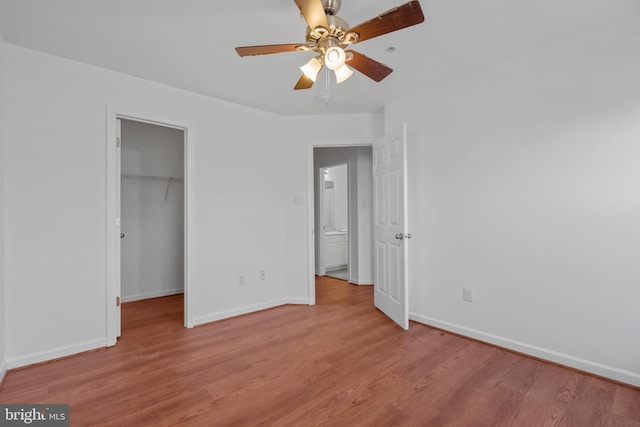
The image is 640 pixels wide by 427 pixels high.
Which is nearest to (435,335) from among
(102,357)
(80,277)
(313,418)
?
(313,418)

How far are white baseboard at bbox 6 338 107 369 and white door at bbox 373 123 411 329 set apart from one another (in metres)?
2.70

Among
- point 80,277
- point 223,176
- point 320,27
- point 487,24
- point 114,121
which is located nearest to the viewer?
point 320,27

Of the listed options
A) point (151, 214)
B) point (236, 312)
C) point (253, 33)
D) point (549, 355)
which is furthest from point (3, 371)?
point (549, 355)

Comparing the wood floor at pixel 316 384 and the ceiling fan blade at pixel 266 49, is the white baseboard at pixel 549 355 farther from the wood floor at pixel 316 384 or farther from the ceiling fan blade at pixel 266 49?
the ceiling fan blade at pixel 266 49

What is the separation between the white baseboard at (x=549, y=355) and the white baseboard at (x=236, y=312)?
180 centimetres

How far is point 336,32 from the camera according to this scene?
1709 millimetres

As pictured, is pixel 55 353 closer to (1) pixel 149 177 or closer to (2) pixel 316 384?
(2) pixel 316 384

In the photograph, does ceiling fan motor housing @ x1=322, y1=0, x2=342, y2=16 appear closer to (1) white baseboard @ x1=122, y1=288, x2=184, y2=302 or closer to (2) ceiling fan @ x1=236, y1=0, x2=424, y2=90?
(2) ceiling fan @ x1=236, y1=0, x2=424, y2=90

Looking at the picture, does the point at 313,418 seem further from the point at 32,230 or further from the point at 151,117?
the point at 151,117

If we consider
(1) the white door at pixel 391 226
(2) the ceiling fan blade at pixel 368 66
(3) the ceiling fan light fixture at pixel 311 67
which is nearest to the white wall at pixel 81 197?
(1) the white door at pixel 391 226

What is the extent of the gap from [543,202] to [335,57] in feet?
Result: 6.37

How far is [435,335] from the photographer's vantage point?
2.90 m

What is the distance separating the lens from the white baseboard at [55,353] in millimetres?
2299

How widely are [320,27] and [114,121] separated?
7.07ft
